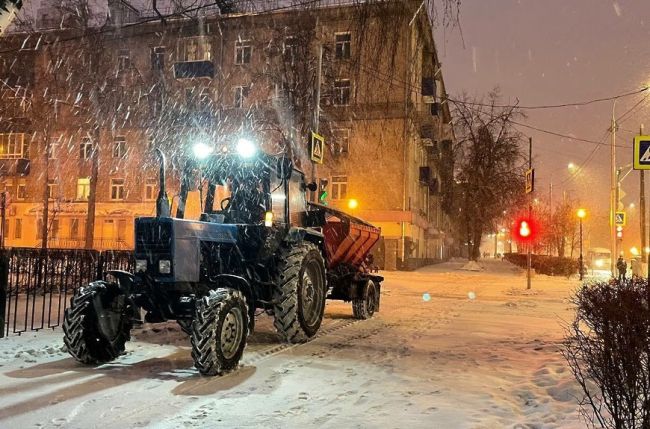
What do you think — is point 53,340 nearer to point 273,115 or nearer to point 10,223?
point 273,115

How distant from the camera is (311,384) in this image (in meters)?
6.71

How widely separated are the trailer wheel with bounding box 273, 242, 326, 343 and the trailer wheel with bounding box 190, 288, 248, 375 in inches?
51.0

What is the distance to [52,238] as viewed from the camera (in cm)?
4306

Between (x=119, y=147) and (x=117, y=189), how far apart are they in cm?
312

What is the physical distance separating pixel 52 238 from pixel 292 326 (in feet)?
129

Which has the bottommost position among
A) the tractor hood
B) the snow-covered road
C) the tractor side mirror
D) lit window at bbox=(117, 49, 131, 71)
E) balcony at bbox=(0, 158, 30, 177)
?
the snow-covered road

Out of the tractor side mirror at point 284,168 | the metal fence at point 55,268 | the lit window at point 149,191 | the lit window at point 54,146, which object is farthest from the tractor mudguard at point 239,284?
the lit window at point 54,146

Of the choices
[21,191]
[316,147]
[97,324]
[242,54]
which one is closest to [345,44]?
[316,147]

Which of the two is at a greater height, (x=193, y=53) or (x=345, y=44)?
(x=193, y=53)

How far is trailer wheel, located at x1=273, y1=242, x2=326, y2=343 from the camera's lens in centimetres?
875

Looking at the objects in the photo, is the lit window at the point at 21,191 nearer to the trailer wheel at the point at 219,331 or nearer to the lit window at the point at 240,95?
the lit window at the point at 240,95

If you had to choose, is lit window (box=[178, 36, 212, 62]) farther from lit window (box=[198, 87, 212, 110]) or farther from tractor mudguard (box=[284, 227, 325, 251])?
tractor mudguard (box=[284, 227, 325, 251])

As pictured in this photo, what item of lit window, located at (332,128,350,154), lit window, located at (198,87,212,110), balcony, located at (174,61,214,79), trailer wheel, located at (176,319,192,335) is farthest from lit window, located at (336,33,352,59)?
balcony, located at (174,61,214,79)

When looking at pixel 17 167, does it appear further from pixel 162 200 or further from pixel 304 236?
pixel 162 200
